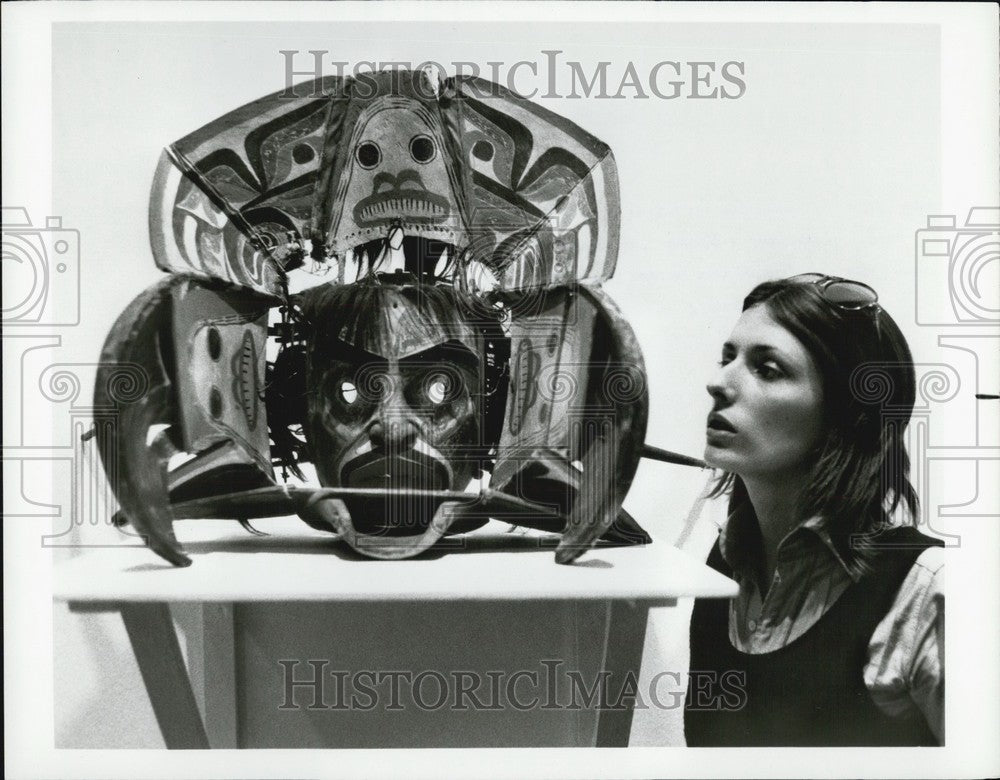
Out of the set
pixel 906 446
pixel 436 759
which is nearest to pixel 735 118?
pixel 906 446

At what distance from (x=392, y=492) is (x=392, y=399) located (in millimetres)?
149

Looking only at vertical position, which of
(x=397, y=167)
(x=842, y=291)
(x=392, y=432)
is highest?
(x=397, y=167)

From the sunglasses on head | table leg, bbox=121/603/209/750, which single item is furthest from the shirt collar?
table leg, bbox=121/603/209/750

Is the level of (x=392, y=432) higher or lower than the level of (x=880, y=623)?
higher

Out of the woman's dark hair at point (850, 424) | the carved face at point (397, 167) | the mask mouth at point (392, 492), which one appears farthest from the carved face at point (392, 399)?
the woman's dark hair at point (850, 424)

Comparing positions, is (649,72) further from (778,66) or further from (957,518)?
(957,518)

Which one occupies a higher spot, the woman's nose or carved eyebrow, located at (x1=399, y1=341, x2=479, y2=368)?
carved eyebrow, located at (x1=399, y1=341, x2=479, y2=368)

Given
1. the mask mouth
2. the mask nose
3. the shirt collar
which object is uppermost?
the mask nose

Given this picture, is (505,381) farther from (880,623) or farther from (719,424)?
(880,623)

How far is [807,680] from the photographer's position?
62.3 inches

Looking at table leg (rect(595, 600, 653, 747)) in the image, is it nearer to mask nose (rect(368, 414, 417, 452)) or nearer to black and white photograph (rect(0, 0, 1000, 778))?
black and white photograph (rect(0, 0, 1000, 778))

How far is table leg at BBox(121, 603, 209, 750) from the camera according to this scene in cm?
155

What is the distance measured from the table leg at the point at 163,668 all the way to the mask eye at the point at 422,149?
836mm

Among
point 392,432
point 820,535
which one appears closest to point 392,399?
point 392,432
